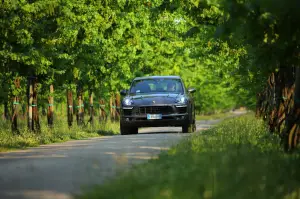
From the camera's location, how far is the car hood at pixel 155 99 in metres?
21.6

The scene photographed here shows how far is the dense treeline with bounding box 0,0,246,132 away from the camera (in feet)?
57.8

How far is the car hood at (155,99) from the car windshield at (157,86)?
2.90 ft

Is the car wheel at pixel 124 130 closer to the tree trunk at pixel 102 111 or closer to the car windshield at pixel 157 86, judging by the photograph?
the car windshield at pixel 157 86

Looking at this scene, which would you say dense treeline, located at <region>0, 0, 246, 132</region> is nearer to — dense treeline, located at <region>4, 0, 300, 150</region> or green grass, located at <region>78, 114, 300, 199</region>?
dense treeline, located at <region>4, 0, 300, 150</region>

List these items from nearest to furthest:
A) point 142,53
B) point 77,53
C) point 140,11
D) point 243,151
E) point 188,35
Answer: point 243,151 → point 188,35 → point 77,53 → point 140,11 → point 142,53

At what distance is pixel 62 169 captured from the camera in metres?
10.1

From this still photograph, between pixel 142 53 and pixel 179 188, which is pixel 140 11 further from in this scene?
pixel 179 188

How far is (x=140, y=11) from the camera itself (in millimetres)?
Result: 30547

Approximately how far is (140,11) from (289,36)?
2169 cm

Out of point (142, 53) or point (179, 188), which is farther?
point (142, 53)

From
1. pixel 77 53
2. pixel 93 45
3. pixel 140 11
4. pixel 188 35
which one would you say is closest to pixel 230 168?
pixel 188 35

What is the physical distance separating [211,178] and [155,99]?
13902mm

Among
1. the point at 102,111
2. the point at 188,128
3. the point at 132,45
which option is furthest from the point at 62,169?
the point at 102,111

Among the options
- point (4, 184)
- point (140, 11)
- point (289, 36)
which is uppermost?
point (140, 11)
